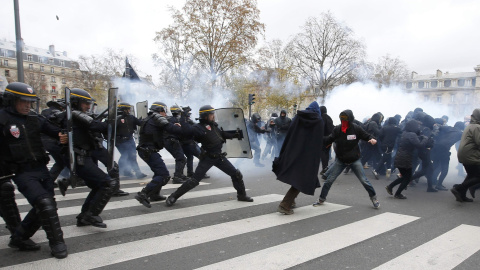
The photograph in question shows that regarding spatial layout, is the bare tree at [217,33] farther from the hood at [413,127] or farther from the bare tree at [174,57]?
the hood at [413,127]

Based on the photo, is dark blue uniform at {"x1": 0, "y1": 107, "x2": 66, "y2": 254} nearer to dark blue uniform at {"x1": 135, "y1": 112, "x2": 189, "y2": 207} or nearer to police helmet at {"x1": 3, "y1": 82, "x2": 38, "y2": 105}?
police helmet at {"x1": 3, "y1": 82, "x2": 38, "y2": 105}

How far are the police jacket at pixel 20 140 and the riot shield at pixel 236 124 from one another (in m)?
3.27

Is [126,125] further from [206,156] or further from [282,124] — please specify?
[282,124]

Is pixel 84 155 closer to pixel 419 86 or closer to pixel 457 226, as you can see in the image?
pixel 457 226

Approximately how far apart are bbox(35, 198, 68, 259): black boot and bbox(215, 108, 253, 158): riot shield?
11.2 ft

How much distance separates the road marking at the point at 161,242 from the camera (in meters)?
3.33

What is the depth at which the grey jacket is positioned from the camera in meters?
5.86

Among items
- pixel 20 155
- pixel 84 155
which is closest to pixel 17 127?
pixel 20 155

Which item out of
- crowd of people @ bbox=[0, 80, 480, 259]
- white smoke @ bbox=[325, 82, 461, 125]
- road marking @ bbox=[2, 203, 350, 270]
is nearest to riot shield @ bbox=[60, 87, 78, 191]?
crowd of people @ bbox=[0, 80, 480, 259]

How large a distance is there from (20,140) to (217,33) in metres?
22.2

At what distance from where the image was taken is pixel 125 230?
14.5 feet

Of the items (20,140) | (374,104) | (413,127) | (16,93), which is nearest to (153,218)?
(20,140)

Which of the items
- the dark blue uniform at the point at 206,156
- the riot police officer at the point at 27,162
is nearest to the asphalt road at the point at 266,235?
the riot police officer at the point at 27,162

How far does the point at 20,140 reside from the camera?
11.5ft
